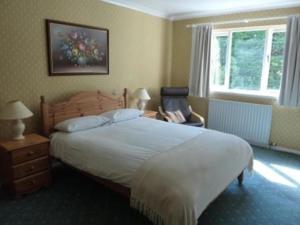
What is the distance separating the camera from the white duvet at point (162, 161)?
1.88 meters

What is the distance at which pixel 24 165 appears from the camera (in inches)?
103

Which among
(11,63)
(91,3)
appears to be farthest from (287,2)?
(11,63)

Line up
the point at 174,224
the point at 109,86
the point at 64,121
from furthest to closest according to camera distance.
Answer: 1. the point at 109,86
2. the point at 64,121
3. the point at 174,224

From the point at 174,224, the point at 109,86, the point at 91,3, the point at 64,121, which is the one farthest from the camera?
the point at 109,86

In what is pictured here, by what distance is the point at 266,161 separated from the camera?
3.81 meters

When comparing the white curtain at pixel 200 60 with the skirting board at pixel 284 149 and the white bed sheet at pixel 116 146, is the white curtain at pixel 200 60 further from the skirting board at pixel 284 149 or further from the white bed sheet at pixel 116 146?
the white bed sheet at pixel 116 146

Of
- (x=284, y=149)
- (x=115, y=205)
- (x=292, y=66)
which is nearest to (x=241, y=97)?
(x=292, y=66)

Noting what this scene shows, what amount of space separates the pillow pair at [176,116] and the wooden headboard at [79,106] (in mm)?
905

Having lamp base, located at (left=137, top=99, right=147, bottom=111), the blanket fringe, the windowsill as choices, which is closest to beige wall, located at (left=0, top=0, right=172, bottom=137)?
lamp base, located at (left=137, top=99, right=147, bottom=111)

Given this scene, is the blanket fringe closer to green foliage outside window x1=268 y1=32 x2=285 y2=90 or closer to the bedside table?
the bedside table

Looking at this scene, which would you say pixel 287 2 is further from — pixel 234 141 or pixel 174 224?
pixel 174 224

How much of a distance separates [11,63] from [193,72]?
333cm

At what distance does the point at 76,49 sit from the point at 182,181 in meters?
2.54

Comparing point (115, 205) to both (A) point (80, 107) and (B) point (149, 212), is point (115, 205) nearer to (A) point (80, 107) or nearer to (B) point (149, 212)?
(B) point (149, 212)
